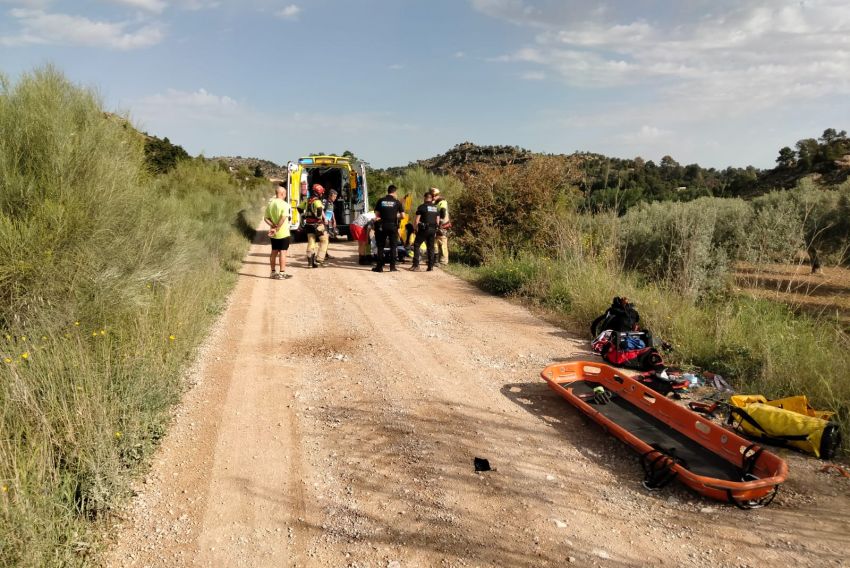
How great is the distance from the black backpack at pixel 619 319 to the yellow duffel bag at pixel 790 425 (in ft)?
6.86

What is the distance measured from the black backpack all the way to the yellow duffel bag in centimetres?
209

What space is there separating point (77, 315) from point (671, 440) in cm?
549

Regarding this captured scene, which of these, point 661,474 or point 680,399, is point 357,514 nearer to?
point 661,474

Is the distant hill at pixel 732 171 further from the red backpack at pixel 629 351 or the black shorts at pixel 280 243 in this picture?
the red backpack at pixel 629 351

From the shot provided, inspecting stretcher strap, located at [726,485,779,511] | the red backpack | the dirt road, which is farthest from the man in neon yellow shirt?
stretcher strap, located at [726,485,779,511]

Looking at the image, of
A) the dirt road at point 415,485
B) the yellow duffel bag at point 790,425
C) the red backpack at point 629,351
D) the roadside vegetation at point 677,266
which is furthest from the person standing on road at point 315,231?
the yellow duffel bag at point 790,425

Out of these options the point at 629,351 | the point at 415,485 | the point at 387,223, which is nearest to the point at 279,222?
the point at 387,223

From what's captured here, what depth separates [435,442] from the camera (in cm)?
444

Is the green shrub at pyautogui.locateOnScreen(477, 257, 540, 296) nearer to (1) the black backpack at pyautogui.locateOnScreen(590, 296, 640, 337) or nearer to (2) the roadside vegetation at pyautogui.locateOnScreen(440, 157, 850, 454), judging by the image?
(2) the roadside vegetation at pyautogui.locateOnScreen(440, 157, 850, 454)

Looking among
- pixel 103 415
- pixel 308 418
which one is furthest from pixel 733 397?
pixel 103 415

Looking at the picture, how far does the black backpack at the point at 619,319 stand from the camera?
6.85 m

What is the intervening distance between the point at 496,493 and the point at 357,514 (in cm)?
94

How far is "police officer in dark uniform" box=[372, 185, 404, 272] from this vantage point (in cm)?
1204

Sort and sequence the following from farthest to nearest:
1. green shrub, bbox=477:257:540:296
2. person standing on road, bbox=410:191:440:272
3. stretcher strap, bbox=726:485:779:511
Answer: person standing on road, bbox=410:191:440:272 < green shrub, bbox=477:257:540:296 < stretcher strap, bbox=726:485:779:511
